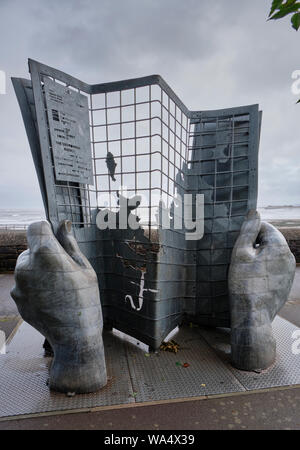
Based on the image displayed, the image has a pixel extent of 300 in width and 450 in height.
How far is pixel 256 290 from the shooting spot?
119 inches

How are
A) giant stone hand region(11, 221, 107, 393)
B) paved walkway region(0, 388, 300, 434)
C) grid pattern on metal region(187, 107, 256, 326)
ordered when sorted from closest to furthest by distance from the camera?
paved walkway region(0, 388, 300, 434) → giant stone hand region(11, 221, 107, 393) → grid pattern on metal region(187, 107, 256, 326)

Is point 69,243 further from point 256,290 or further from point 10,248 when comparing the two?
point 10,248

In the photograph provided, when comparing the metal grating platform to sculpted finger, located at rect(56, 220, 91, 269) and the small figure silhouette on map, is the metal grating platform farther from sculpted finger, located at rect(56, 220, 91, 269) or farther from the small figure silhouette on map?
the small figure silhouette on map

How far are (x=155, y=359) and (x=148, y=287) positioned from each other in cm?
77

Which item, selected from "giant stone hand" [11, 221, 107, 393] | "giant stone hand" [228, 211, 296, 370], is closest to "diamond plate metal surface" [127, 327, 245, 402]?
"giant stone hand" [228, 211, 296, 370]

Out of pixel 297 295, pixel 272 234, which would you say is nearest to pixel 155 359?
pixel 272 234

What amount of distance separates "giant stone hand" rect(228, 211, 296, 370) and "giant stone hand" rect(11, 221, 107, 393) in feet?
4.58

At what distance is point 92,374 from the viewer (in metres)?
2.60

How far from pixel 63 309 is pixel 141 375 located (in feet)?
3.35

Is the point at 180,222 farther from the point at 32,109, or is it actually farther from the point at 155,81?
the point at 32,109

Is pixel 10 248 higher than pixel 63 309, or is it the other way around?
pixel 63 309

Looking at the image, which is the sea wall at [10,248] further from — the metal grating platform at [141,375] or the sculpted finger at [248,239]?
the sculpted finger at [248,239]

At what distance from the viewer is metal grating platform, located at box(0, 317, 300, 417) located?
248 cm

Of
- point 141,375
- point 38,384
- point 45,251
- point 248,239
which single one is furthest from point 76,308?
point 248,239
